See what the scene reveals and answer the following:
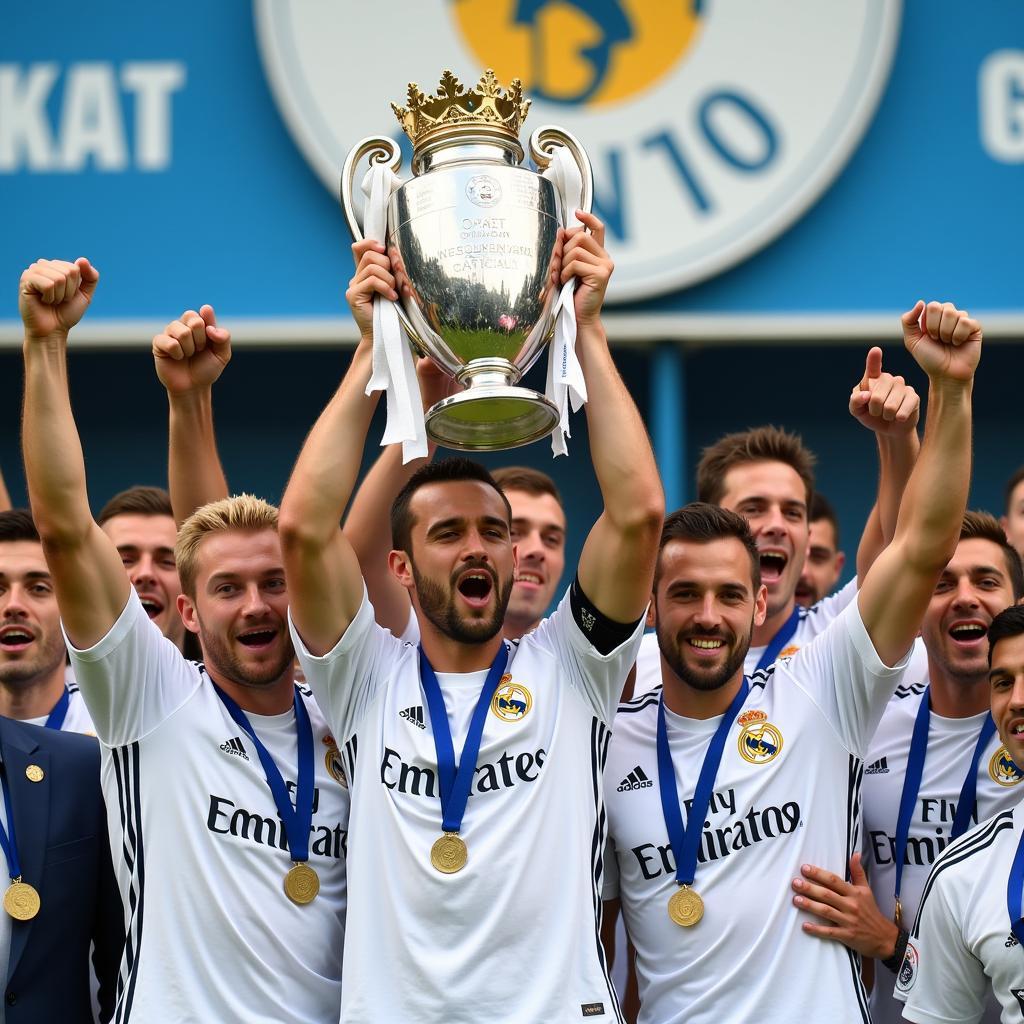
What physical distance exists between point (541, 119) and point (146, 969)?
14.0 feet

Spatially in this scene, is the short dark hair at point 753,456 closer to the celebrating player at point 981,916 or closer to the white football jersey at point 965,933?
the celebrating player at point 981,916

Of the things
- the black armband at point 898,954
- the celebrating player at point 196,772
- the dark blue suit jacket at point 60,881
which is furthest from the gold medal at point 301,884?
the black armband at point 898,954

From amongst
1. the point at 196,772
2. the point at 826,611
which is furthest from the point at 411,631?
the point at 826,611

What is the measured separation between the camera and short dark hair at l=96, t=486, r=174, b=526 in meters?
4.80

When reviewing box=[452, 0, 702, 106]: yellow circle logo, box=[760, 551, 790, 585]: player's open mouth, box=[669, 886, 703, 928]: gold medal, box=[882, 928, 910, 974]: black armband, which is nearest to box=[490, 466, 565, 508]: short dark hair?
box=[760, 551, 790, 585]: player's open mouth

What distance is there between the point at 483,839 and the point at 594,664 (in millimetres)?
459

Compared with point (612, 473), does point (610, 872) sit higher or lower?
lower

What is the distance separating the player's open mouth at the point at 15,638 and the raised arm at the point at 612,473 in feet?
5.12

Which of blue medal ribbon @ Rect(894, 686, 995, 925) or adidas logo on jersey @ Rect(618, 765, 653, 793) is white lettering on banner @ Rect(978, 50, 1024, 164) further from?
adidas logo on jersey @ Rect(618, 765, 653, 793)

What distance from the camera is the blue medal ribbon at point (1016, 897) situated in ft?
11.1

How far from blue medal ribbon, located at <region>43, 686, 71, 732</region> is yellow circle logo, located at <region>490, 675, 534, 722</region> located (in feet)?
4.33

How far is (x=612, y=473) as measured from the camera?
3.46m

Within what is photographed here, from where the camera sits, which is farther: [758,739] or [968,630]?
[968,630]

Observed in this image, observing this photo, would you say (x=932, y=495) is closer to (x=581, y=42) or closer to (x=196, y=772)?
(x=196, y=772)
